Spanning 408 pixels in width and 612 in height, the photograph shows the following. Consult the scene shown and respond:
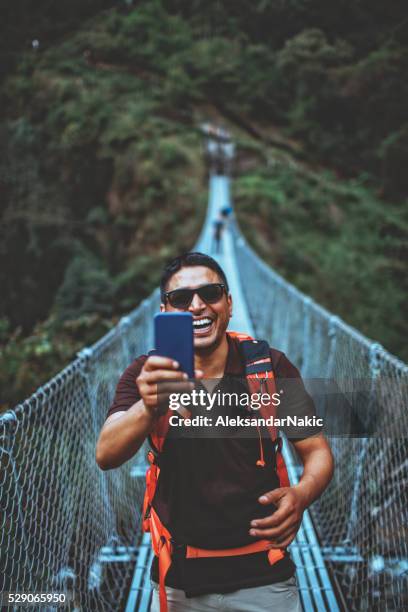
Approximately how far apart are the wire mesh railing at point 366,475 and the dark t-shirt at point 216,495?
A: 267 millimetres

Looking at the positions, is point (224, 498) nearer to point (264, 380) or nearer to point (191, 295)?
point (264, 380)

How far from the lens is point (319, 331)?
10.5 ft

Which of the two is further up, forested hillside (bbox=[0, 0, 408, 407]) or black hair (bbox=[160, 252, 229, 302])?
forested hillside (bbox=[0, 0, 408, 407])

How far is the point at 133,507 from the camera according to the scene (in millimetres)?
2393

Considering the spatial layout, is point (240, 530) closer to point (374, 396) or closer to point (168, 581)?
point (168, 581)

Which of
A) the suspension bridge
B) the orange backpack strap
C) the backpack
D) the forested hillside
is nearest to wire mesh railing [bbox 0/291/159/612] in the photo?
the suspension bridge

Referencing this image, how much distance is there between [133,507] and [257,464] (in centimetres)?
164

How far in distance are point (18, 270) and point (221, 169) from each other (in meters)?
10.8

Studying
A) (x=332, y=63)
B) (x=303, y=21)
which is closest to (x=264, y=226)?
(x=332, y=63)

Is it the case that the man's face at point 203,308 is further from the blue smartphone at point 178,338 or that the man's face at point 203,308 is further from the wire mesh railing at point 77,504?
the wire mesh railing at point 77,504

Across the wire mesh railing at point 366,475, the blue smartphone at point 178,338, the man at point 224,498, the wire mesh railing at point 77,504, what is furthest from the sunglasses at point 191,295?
the wire mesh railing at point 77,504

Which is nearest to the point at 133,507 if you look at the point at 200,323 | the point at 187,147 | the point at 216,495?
the point at 216,495

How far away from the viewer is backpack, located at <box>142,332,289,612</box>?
1029 millimetres

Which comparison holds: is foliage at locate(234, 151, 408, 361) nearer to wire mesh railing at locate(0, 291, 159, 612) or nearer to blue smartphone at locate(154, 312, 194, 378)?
wire mesh railing at locate(0, 291, 159, 612)
